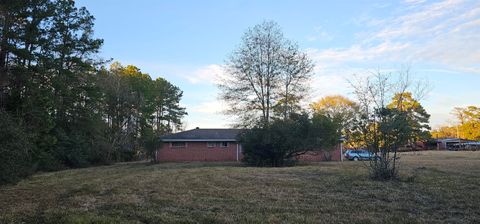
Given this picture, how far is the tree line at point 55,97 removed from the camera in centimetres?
1986

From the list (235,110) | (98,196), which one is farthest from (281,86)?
(98,196)

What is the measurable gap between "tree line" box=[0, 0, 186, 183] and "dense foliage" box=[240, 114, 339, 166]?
970 centimetres

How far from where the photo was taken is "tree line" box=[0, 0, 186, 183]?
65.2 feet

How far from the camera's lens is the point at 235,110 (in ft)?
107

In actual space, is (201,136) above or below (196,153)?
above

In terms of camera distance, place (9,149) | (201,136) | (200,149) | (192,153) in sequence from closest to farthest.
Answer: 1. (9,149)
2. (192,153)
3. (200,149)
4. (201,136)

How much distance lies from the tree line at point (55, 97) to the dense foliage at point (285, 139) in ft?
31.8

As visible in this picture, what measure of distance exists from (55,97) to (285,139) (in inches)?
617

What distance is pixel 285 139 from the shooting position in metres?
24.3

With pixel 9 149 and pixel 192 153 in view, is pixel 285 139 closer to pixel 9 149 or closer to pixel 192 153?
pixel 192 153

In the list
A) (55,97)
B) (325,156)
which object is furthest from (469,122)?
(55,97)

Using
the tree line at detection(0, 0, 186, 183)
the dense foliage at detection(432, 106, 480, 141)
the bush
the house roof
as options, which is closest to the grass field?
the bush

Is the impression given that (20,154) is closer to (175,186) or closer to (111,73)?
(175,186)

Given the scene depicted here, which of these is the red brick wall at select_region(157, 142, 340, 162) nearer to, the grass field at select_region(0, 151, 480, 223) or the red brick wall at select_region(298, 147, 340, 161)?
the red brick wall at select_region(298, 147, 340, 161)
